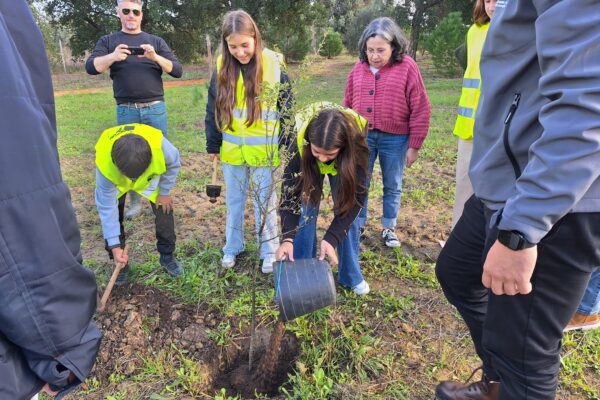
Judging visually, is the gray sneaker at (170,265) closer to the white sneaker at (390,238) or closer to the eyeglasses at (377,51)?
the white sneaker at (390,238)

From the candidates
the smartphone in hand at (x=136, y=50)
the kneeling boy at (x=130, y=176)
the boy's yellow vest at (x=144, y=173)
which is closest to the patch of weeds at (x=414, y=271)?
the kneeling boy at (x=130, y=176)

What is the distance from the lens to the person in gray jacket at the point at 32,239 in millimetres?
814

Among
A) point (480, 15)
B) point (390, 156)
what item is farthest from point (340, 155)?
point (480, 15)

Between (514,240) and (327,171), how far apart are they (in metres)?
1.36

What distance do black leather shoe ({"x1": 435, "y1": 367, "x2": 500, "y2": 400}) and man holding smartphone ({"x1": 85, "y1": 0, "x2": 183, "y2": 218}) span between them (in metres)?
2.99

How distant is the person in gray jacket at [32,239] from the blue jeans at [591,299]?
2.40 m

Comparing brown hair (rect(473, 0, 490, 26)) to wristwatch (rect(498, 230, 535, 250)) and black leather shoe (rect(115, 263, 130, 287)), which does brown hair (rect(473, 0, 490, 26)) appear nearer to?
wristwatch (rect(498, 230, 535, 250))

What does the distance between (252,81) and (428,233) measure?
1917mm

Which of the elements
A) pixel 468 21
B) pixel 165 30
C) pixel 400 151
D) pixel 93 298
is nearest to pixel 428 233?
pixel 400 151

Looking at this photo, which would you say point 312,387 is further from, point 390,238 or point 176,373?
point 390,238

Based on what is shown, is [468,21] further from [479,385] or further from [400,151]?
[479,385]

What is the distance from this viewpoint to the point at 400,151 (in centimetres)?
312

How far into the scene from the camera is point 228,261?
2984 millimetres

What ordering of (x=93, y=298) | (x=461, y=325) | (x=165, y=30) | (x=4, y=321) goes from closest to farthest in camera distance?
(x=4, y=321) → (x=93, y=298) → (x=461, y=325) → (x=165, y=30)
